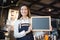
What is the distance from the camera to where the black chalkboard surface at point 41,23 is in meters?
1.60

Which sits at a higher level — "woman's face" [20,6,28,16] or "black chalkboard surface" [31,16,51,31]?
"woman's face" [20,6,28,16]

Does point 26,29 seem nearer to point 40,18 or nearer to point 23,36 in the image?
point 23,36

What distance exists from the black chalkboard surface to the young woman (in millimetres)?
56

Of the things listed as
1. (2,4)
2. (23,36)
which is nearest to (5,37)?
(23,36)

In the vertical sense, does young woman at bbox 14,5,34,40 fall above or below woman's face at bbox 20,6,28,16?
below

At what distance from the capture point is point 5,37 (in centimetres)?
253

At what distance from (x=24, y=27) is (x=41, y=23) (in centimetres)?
19

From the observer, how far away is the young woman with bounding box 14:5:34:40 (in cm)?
155

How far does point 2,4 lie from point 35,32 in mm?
2477

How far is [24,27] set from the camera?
1577 mm

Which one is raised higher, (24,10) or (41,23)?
(24,10)

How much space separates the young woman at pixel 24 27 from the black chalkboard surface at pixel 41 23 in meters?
0.06

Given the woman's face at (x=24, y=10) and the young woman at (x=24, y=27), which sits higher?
the woman's face at (x=24, y=10)

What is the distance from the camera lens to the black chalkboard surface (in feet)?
5.25
